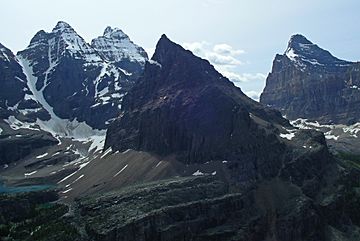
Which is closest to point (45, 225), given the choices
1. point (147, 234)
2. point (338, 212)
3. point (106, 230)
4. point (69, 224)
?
point (69, 224)

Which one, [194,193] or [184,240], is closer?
[184,240]

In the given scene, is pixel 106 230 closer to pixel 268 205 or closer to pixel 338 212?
pixel 268 205

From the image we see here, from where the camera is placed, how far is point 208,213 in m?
188

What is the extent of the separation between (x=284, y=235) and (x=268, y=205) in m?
13.8

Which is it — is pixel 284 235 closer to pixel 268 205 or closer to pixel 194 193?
pixel 268 205

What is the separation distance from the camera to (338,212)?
642ft

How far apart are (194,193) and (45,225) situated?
187ft

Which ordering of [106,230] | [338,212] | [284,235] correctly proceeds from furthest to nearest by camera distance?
1. [338,212]
2. [284,235]
3. [106,230]

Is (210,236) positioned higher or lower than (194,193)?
lower

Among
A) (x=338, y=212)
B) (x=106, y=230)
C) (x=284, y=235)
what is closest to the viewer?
(x=106, y=230)

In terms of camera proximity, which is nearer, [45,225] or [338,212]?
[45,225]

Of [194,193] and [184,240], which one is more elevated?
[194,193]

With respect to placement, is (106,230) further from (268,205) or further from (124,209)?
(268,205)

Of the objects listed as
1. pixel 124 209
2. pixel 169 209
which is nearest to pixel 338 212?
pixel 169 209
